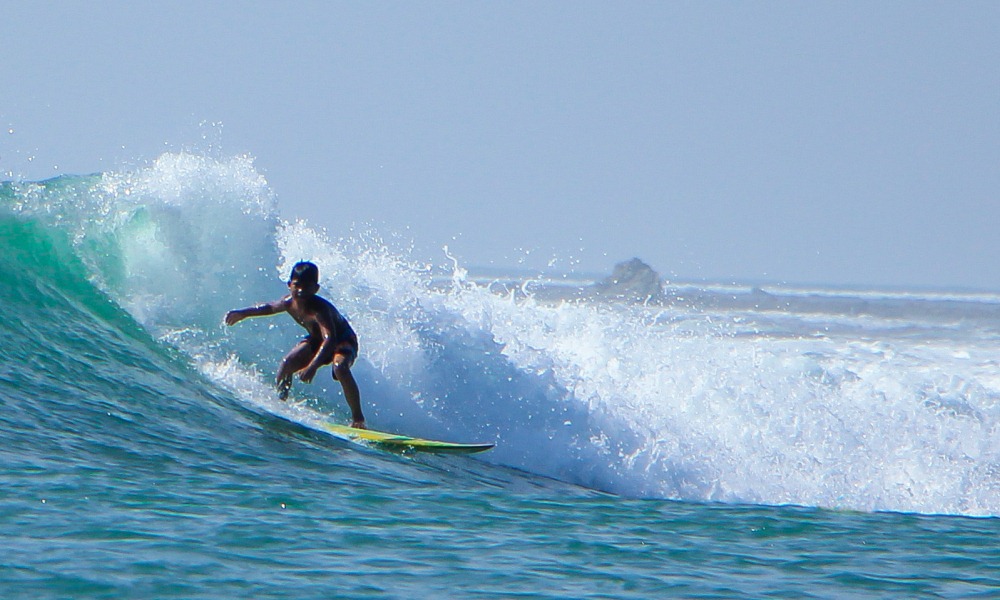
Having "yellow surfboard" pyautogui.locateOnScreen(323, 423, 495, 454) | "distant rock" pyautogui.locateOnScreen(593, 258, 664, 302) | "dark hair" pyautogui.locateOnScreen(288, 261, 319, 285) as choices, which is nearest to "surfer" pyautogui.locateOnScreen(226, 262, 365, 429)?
"dark hair" pyautogui.locateOnScreen(288, 261, 319, 285)

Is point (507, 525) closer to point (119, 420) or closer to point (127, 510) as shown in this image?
point (127, 510)

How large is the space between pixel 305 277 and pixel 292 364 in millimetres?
747

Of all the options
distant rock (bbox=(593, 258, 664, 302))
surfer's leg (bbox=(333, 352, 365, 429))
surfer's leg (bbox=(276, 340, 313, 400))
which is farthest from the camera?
distant rock (bbox=(593, 258, 664, 302))

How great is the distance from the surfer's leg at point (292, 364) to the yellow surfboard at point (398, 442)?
0.74 m

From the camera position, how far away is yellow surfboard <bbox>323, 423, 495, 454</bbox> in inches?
319

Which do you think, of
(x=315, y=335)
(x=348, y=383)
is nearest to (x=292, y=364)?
(x=315, y=335)

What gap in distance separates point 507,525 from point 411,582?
1.33 m

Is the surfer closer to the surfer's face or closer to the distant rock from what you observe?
the surfer's face

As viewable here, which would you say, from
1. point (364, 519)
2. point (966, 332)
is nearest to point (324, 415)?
point (364, 519)

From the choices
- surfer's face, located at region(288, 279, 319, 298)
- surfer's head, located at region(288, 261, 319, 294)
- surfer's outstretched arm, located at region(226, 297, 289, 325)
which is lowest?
surfer's outstretched arm, located at region(226, 297, 289, 325)

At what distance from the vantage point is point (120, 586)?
170 inches

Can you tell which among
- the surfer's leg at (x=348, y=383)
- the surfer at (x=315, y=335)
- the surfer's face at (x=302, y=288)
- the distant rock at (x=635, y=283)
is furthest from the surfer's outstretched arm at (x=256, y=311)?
the distant rock at (x=635, y=283)

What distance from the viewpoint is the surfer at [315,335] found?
852 cm

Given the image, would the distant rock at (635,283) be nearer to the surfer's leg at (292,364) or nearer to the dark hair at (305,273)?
the surfer's leg at (292,364)
